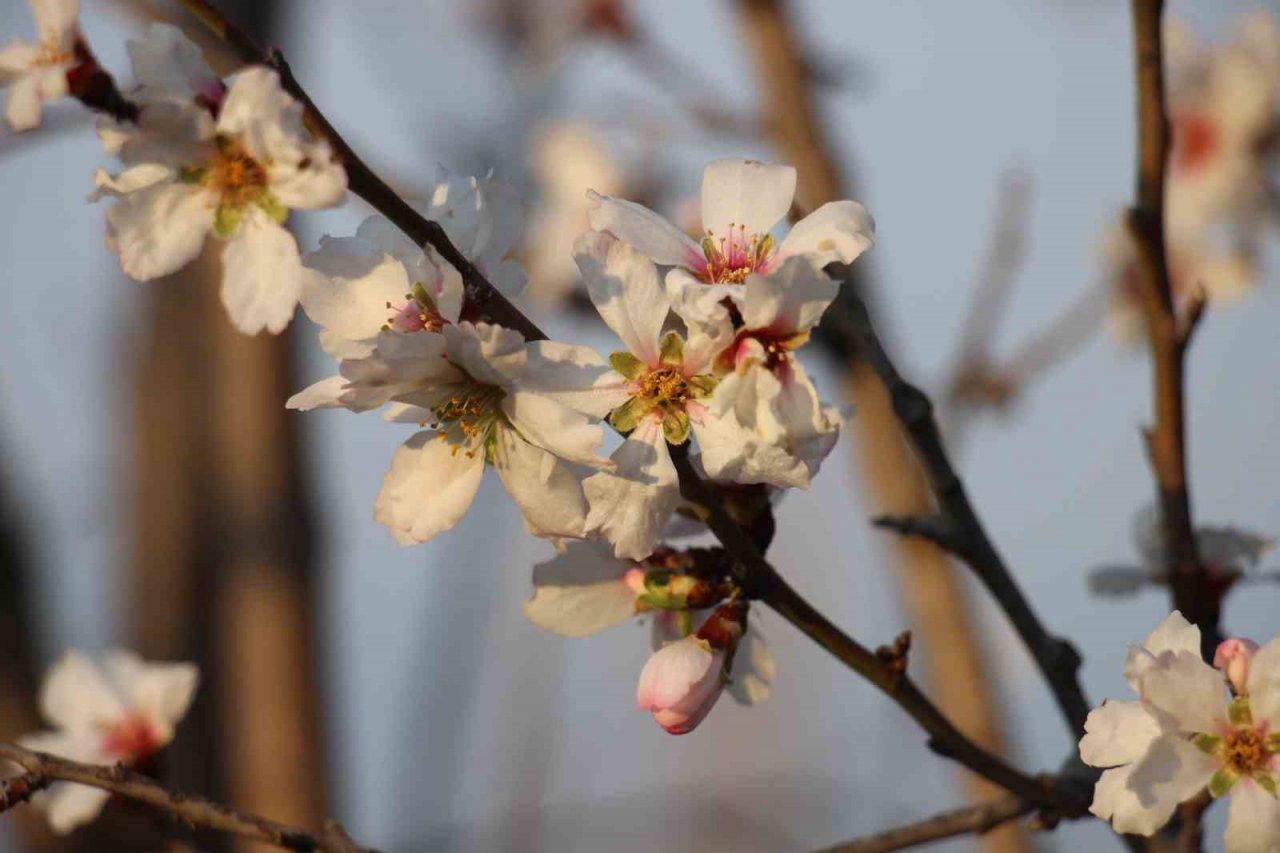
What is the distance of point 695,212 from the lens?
153cm

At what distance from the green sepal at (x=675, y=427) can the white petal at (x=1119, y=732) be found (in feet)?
0.85

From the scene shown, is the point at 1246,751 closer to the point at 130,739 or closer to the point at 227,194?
the point at 227,194

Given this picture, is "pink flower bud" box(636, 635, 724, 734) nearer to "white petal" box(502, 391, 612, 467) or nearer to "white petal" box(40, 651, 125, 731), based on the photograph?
"white petal" box(502, 391, 612, 467)

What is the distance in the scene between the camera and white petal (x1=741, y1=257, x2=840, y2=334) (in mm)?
601

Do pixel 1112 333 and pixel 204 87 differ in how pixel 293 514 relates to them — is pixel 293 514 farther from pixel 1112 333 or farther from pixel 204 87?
pixel 204 87

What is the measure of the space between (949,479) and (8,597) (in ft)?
6.08

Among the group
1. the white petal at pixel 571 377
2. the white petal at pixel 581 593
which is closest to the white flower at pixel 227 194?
the white petal at pixel 571 377

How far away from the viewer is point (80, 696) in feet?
3.66

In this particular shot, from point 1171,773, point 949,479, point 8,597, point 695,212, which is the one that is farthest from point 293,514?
point 1171,773

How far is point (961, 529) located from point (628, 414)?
286 millimetres

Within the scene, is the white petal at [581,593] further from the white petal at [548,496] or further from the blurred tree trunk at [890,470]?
the blurred tree trunk at [890,470]

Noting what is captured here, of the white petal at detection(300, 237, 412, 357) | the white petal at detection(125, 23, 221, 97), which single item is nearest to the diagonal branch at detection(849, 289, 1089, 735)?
the white petal at detection(300, 237, 412, 357)

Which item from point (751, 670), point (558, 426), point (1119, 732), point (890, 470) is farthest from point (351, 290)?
point (890, 470)

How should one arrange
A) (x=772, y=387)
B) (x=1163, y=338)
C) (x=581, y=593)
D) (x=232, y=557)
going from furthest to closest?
(x=232, y=557), (x=1163, y=338), (x=581, y=593), (x=772, y=387)
